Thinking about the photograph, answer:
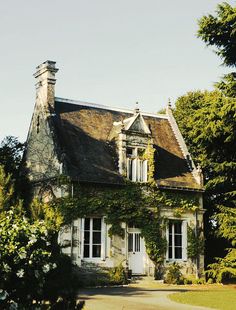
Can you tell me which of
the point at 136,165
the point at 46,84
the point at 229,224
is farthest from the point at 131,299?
the point at 46,84

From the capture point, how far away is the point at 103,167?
1009 inches

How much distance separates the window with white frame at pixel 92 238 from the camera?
79.1 ft

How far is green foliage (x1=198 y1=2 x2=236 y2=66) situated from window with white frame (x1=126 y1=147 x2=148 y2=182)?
7.60 metres

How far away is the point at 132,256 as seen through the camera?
83.9ft

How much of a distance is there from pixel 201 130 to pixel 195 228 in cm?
880

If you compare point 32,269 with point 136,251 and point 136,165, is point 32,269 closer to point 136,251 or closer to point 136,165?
point 136,251

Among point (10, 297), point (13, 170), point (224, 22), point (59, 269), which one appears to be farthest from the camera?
point (13, 170)

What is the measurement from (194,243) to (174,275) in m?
2.55

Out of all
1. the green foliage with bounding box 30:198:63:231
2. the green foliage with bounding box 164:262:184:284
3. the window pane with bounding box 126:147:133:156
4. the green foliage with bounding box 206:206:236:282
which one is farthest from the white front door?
the green foliage with bounding box 206:206:236:282

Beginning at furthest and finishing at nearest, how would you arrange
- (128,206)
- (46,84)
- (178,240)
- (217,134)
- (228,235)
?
(178,240) → (46,84) → (128,206) → (228,235) → (217,134)

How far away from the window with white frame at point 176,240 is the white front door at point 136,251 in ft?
5.58

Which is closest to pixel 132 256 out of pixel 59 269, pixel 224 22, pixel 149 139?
pixel 149 139

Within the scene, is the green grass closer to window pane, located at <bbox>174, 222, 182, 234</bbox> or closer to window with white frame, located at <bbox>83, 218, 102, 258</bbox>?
window with white frame, located at <bbox>83, 218, 102, 258</bbox>

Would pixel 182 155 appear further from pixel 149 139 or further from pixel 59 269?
pixel 59 269
